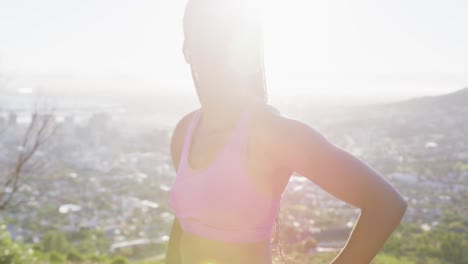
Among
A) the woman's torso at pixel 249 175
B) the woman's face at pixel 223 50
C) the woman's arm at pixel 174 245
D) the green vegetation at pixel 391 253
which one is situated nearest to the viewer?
the woman's torso at pixel 249 175

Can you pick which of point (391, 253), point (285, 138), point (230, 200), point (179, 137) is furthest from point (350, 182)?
point (391, 253)

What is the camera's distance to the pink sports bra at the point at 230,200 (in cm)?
107

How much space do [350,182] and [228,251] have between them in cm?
35

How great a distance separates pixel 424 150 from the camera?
24.0 meters

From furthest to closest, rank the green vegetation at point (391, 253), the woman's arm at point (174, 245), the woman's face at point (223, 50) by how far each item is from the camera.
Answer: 1. the green vegetation at point (391, 253)
2. the woman's arm at point (174, 245)
3. the woman's face at point (223, 50)

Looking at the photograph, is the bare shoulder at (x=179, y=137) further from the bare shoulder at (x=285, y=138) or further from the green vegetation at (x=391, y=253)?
the green vegetation at (x=391, y=253)

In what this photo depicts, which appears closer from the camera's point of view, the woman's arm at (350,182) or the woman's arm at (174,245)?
the woman's arm at (350,182)

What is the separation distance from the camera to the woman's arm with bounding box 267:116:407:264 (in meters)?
0.92

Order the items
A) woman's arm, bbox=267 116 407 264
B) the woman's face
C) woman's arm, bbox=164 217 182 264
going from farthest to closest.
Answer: woman's arm, bbox=164 217 182 264, the woman's face, woman's arm, bbox=267 116 407 264

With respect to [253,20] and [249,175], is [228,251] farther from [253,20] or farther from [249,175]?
[253,20]

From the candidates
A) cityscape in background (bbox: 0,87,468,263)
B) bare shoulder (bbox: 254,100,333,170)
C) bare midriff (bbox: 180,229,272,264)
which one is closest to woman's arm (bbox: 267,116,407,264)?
bare shoulder (bbox: 254,100,333,170)

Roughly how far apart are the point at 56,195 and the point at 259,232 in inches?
1590

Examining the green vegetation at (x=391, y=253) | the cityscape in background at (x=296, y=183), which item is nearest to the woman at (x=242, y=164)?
the cityscape in background at (x=296, y=183)

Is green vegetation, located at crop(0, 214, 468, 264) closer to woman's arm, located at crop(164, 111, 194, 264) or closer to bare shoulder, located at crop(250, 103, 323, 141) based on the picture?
woman's arm, located at crop(164, 111, 194, 264)
